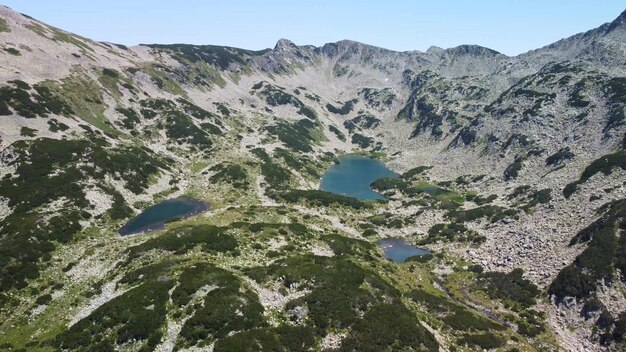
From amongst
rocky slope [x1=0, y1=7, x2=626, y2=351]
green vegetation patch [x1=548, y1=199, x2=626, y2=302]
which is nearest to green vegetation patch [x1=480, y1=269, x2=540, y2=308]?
rocky slope [x1=0, y1=7, x2=626, y2=351]

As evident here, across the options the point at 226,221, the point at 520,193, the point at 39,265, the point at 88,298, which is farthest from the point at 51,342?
the point at 520,193

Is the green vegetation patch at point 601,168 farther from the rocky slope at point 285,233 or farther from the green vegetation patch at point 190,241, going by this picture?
the green vegetation patch at point 190,241

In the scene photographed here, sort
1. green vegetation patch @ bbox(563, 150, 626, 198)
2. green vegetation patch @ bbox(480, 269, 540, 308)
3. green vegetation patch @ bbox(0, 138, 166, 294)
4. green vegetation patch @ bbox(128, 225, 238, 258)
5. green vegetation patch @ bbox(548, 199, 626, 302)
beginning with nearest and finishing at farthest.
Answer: green vegetation patch @ bbox(548, 199, 626, 302), green vegetation patch @ bbox(0, 138, 166, 294), green vegetation patch @ bbox(480, 269, 540, 308), green vegetation patch @ bbox(128, 225, 238, 258), green vegetation patch @ bbox(563, 150, 626, 198)

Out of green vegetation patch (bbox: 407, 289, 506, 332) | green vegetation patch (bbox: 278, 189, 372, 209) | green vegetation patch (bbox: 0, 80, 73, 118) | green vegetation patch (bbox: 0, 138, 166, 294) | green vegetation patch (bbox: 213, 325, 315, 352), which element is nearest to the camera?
green vegetation patch (bbox: 213, 325, 315, 352)

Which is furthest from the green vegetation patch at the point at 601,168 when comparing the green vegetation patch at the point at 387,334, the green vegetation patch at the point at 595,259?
the green vegetation patch at the point at 387,334

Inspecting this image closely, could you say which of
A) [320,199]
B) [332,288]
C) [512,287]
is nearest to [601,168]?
[512,287]

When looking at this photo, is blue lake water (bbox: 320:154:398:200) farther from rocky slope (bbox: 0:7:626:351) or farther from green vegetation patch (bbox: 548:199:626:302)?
green vegetation patch (bbox: 548:199:626:302)

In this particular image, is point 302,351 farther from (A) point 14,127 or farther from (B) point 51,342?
(A) point 14,127
